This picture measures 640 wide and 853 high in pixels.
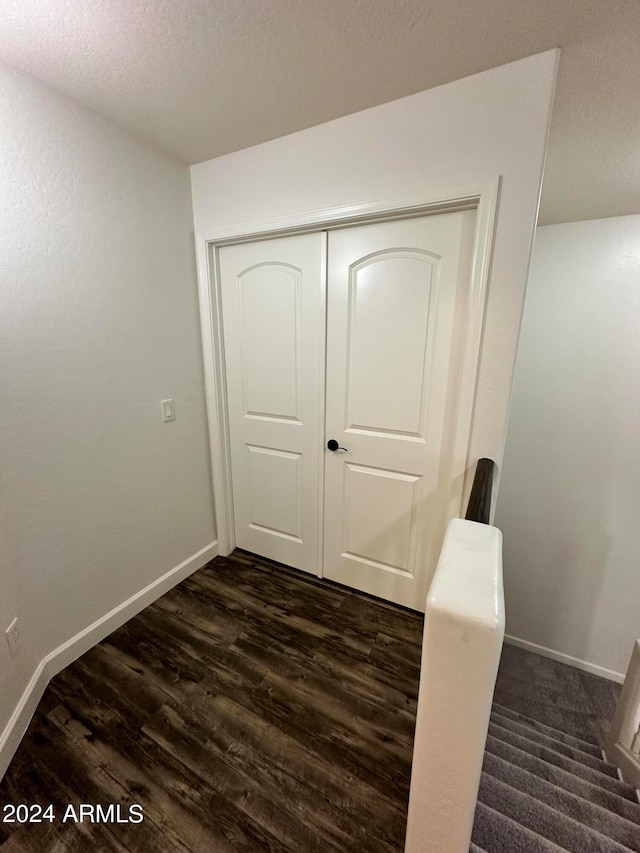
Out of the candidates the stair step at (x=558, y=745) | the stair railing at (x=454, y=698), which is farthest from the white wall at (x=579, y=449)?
the stair railing at (x=454, y=698)

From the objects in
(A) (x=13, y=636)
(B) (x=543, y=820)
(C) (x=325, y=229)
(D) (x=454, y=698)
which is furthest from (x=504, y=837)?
(C) (x=325, y=229)

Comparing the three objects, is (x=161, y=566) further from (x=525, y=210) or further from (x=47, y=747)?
(x=525, y=210)

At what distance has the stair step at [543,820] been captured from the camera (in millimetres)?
962

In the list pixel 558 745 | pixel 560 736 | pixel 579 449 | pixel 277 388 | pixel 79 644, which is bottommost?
pixel 560 736

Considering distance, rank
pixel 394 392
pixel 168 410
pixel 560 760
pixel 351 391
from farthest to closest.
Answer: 1. pixel 168 410
2. pixel 351 391
3. pixel 394 392
4. pixel 560 760

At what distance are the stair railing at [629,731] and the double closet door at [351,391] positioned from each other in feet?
2.90

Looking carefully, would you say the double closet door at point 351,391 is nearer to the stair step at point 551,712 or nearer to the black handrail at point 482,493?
the black handrail at point 482,493

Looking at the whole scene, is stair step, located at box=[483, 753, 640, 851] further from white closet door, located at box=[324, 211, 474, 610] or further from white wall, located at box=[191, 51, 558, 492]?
white wall, located at box=[191, 51, 558, 492]

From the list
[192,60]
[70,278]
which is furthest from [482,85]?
[70,278]

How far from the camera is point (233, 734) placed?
1245 mm

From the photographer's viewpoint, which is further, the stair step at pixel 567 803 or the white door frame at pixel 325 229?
the white door frame at pixel 325 229

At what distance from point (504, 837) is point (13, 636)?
1.74m

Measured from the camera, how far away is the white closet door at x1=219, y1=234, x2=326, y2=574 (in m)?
1.77

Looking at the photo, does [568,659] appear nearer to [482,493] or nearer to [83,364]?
[482,493]
